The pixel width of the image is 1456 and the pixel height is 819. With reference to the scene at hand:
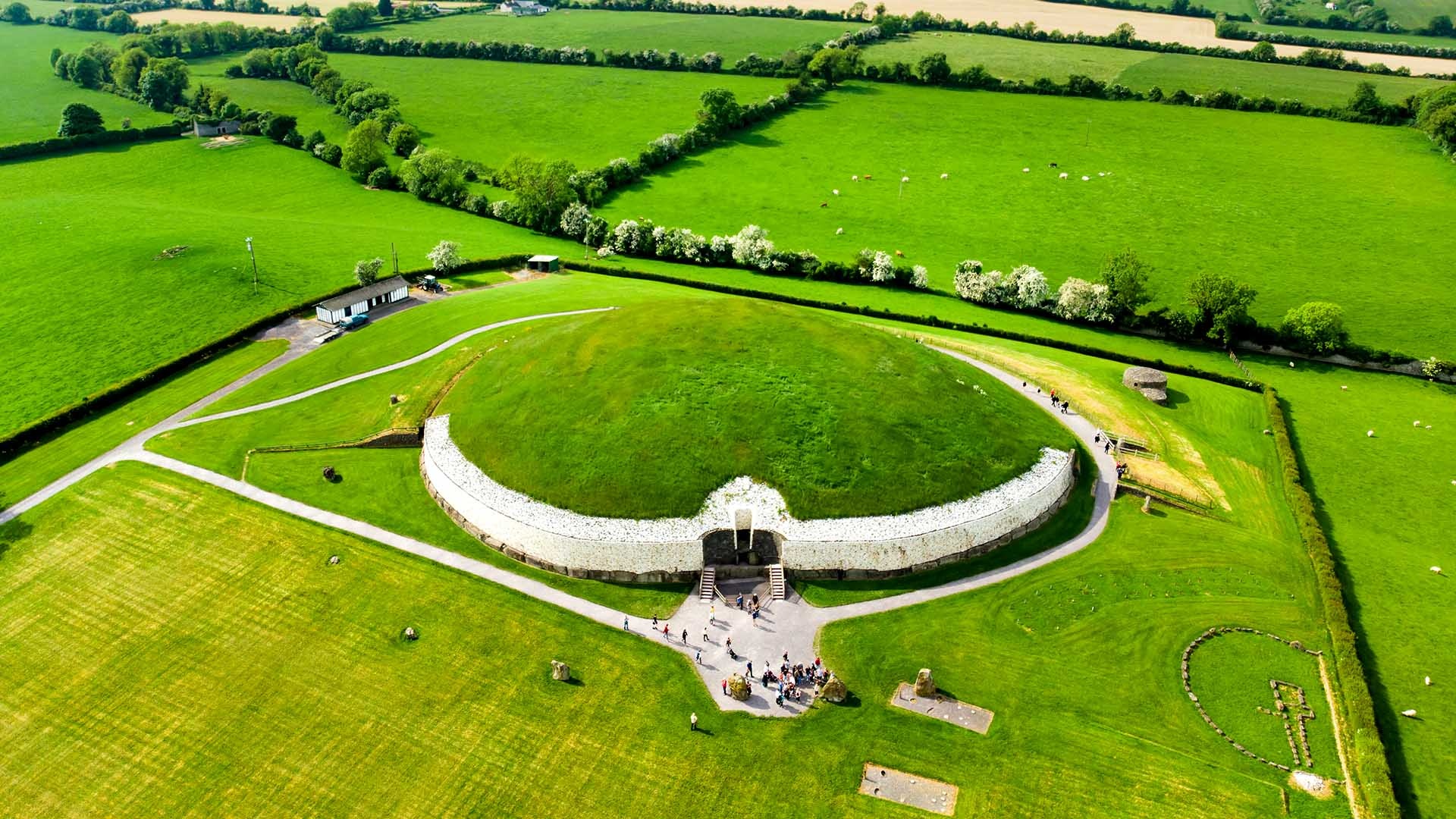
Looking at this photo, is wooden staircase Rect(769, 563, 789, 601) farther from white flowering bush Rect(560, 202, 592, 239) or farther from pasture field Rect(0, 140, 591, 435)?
white flowering bush Rect(560, 202, 592, 239)

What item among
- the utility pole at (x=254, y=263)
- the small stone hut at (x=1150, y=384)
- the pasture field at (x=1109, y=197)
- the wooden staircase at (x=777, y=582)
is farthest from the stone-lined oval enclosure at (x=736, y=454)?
the pasture field at (x=1109, y=197)

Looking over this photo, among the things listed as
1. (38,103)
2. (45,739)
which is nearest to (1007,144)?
(45,739)

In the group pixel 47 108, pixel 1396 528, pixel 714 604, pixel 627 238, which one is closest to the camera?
pixel 714 604

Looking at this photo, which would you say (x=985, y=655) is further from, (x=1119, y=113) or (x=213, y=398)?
(x=1119, y=113)

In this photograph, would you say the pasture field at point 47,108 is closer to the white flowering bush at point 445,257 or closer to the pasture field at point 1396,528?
the white flowering bush at point 445,257

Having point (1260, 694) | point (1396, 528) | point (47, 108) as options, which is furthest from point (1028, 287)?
point (47, 108)

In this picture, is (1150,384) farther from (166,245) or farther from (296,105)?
(296,105)
